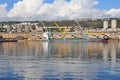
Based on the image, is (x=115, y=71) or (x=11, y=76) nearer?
(x=11, y=76)

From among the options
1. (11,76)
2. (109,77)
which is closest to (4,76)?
(11,76)

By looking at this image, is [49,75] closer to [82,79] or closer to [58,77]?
[58,77]

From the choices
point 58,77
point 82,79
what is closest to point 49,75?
point 58,77

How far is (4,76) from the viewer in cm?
2591

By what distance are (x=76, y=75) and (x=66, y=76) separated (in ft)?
3.04

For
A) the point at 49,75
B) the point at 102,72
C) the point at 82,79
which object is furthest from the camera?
the point at 102,72

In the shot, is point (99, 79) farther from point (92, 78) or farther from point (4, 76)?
point (4, 76)

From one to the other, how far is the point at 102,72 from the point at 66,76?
3.83 meters

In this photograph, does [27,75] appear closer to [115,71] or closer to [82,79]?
[82,79]

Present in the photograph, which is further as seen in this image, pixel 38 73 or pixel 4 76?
pixel 38 73

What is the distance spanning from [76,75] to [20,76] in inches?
161

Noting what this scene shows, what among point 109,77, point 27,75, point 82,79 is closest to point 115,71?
point 109,77

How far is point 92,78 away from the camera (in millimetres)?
25125

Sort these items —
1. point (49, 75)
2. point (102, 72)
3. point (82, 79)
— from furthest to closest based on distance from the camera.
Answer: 1. point (102, 72)
2. point (49, 75)
3. point (82, 79)
